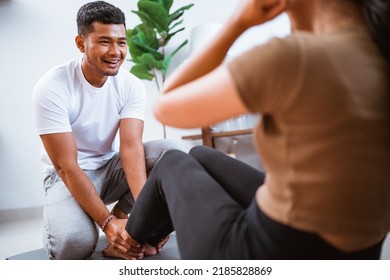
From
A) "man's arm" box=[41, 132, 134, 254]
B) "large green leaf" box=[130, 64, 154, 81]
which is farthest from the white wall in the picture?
"man's arm" box=[41, 132, 134, 254]

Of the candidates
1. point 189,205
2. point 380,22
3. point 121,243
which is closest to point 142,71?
point 121,243

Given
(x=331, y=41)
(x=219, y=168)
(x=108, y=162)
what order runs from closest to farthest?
(x=331, y=41) < (x=219, y=168) < (x=108, y=162)

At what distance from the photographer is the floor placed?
1723 mm

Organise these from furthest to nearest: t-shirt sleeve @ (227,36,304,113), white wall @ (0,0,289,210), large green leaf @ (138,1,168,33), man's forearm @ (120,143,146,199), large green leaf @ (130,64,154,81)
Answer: white wall @ (0,0,289,210)
large green leaf @ (130,64,154,81)
large green leaf @ (138,1,168,33)
man's forearm @ (120,143,146,199)
t-shirt sleeve @ (227,36,304,113)

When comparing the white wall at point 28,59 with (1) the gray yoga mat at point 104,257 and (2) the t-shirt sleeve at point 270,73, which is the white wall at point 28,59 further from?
(2) the t-shirt sleeve at point 270,73

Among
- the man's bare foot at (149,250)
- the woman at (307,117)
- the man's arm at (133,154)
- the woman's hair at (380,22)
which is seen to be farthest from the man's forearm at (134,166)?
the woman's hair at (380,22)

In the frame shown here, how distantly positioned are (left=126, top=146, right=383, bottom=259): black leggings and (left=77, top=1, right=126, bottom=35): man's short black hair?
0.85 meters

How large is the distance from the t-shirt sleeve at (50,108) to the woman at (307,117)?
85 centimetres

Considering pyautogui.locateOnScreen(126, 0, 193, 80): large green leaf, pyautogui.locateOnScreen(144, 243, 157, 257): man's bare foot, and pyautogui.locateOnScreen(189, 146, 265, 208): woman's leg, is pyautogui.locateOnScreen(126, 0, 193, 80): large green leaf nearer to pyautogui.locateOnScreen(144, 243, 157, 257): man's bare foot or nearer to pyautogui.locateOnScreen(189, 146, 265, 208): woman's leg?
pyautogui.locateOnScreen(144, 243, 157, 257): man's bare foot

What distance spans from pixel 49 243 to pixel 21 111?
4.97 feet

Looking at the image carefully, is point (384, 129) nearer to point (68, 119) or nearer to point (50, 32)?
point (68, 119)

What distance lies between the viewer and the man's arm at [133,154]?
1.43m

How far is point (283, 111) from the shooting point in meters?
0.49

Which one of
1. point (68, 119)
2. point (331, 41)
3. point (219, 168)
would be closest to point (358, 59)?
point (331, 41)
